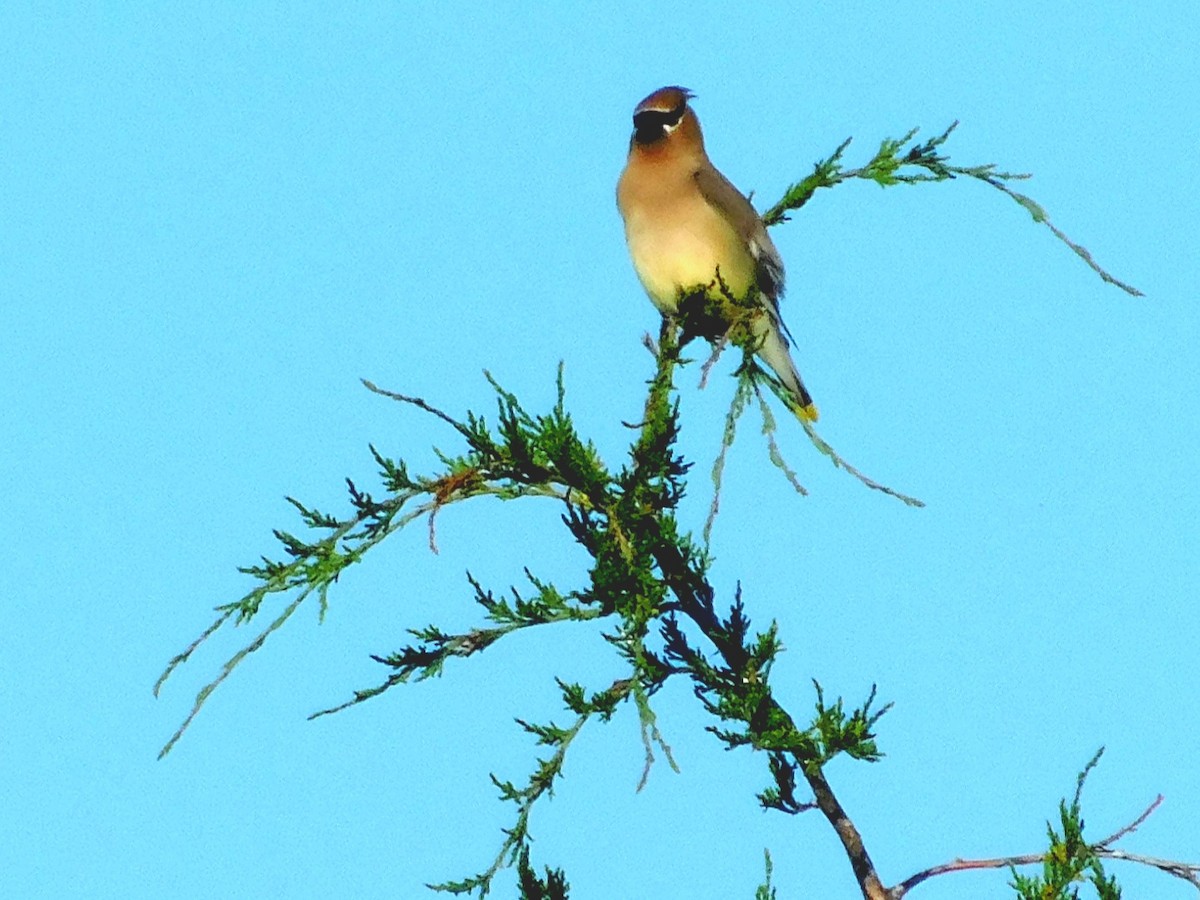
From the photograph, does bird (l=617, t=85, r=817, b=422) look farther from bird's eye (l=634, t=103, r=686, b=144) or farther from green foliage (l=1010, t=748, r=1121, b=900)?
green foliage (l=1010, t=748, r=1121, b=900)

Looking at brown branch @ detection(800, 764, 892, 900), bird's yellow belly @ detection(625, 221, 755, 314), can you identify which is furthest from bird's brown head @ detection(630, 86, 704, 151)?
brown branch @ detection(800, 764, 892, 900)

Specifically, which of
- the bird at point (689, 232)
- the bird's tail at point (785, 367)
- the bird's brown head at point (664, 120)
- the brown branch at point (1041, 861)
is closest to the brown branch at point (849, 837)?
the brown branch at point (1041, 861)

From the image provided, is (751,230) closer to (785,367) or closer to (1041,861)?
(785,367)

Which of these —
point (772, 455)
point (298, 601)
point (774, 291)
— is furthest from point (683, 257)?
point (298, 601)

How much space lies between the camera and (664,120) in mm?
5613

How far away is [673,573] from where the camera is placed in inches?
114

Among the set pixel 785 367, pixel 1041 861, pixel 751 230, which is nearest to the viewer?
pixel 1041 861

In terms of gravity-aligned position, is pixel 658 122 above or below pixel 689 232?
above

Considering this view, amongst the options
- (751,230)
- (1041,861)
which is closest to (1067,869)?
Result: (1041,861)

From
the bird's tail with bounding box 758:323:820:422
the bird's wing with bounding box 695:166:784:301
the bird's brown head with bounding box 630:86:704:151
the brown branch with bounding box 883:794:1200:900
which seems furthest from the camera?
the bird's brown head with bounding box 630:86:704:151

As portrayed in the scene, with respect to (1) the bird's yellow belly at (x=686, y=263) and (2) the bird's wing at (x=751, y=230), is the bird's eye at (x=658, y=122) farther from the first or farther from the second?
(1) the bird's yellow belly at (x=686, y=263)

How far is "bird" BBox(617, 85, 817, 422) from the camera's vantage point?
5207 mm

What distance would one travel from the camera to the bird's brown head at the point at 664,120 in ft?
18.4

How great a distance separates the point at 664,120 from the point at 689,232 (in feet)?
1.65
